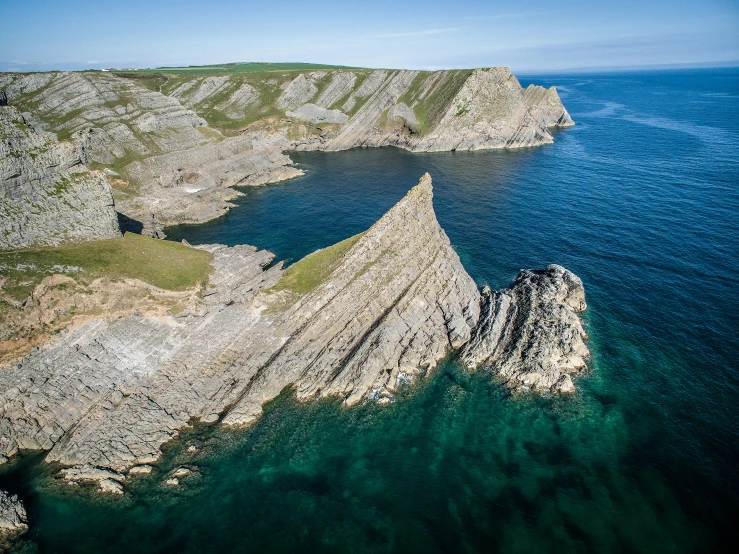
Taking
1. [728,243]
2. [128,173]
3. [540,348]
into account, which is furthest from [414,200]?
[128,173]

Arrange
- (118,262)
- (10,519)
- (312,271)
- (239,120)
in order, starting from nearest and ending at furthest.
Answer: (10,519) → (118,262) → (312,271) → (239,120)

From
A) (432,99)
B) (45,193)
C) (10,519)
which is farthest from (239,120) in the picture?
(10,519)

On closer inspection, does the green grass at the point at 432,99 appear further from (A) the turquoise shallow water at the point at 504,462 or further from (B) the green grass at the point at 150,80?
(A) the turquoise shallow water at the point at 504,462

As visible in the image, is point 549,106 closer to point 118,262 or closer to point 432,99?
point 432,99

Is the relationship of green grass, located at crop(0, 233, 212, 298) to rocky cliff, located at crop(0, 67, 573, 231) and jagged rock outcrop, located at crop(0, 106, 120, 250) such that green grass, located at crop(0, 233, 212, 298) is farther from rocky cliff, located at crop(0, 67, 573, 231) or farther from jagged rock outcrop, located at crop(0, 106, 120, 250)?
rocky cliff, located at crop(0, 67, 573, 231)

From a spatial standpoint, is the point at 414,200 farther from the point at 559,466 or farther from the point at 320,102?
the point at 320,102

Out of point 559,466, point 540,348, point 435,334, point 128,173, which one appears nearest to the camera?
point 559,466
